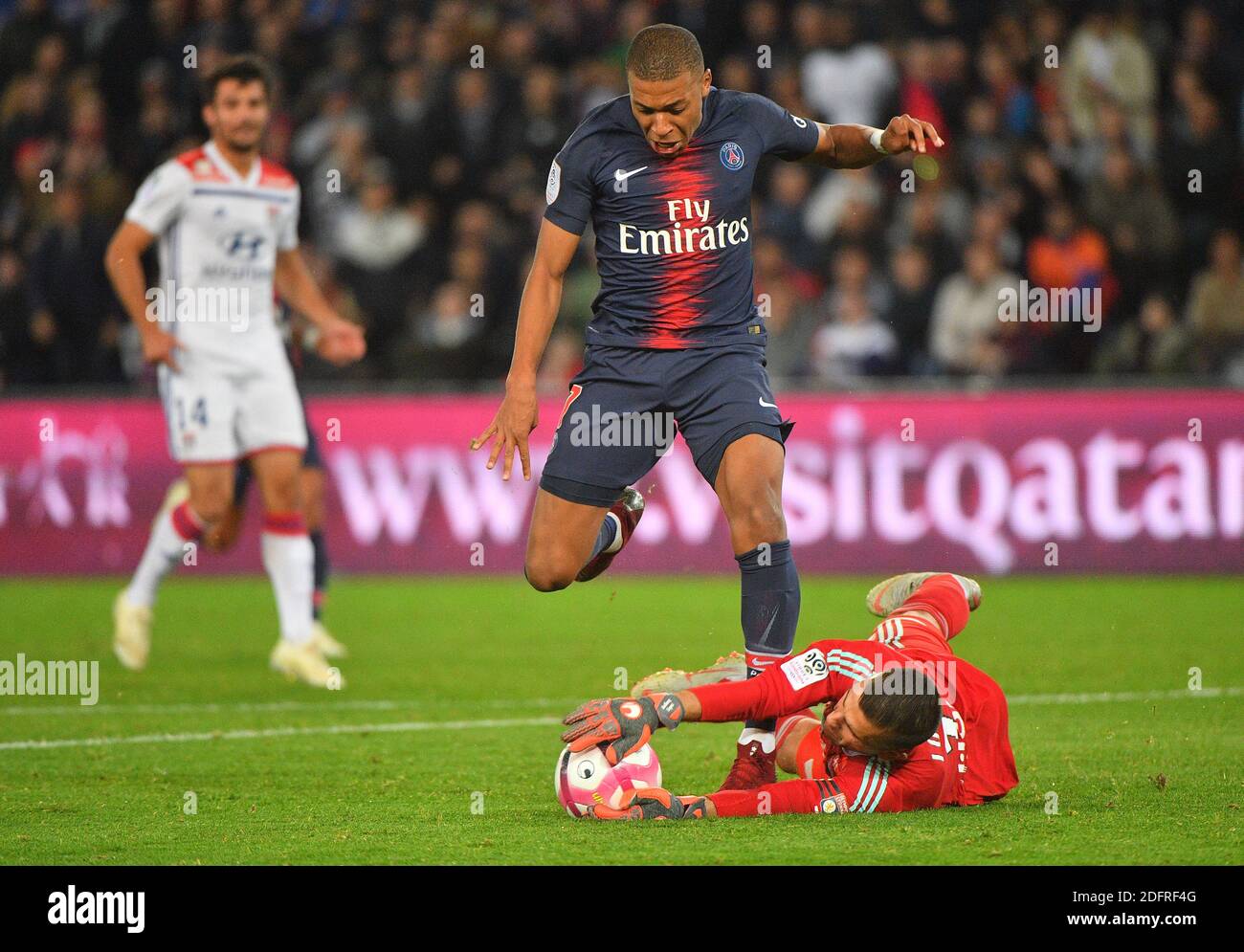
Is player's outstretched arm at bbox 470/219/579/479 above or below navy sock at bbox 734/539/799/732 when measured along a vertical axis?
above

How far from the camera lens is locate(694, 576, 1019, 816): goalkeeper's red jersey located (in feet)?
17.5

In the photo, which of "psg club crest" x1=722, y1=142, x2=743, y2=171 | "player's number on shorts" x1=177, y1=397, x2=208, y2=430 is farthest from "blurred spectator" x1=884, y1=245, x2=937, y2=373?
"psg club crest" x1=722, y1=142, x2=743, y2=171

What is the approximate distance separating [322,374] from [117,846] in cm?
1044

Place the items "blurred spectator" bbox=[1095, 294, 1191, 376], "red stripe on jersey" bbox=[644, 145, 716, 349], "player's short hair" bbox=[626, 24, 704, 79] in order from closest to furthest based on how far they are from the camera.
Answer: "player's short hair" bbox=[626, 24, 704, 79], "red stripe on jersey" bbox=[644, 145, 716, 349], "blurred spectator" bbox=[1095, 294, 1191, 376]

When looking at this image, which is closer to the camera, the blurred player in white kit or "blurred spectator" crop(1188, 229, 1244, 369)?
the blurred player in white kit

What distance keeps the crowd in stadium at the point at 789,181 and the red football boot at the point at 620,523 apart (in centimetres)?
696

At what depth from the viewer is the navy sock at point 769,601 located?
5973mm

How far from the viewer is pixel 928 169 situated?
7277 millimetres

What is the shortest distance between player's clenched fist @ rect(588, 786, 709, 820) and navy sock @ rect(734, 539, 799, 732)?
27.2 inches

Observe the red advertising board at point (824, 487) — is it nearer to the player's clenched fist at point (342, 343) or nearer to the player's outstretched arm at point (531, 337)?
the player's clenched fist at point (342, 343)

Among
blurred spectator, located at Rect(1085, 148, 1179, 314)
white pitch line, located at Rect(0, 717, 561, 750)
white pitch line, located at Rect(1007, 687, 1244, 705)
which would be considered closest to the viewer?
white pitch line, located at Rect(0, 717, 561, 750)

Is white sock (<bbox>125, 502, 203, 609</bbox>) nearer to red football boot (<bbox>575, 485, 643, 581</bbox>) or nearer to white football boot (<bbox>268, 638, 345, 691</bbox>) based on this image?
white football boot (<bbox>268, 638, 345, 691</bbox>)

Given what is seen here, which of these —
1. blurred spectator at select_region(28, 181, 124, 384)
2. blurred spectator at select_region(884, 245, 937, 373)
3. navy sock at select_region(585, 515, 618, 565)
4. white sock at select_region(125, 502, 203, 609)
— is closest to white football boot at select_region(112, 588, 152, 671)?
white sock at select_region(125, 502, 203, 609)

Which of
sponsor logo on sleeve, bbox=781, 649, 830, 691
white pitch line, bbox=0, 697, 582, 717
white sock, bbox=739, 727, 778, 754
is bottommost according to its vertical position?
white pitch line, bbox=0, 697, 582, 717
